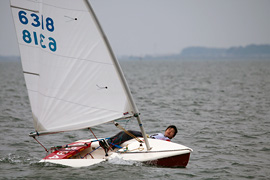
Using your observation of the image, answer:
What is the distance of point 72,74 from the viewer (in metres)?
7.86

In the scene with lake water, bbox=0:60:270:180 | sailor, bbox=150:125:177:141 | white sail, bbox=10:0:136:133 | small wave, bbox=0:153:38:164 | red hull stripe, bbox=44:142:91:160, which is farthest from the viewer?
sailor, bbox=150:125:177:141

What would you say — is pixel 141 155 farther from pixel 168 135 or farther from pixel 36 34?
pixel 36 34

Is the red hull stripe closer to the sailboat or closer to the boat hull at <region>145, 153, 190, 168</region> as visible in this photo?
the sailboat

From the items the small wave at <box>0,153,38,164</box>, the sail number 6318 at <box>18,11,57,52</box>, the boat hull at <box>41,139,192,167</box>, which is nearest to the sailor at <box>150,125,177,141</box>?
the boat hull at <box>41,139,192,167</box>

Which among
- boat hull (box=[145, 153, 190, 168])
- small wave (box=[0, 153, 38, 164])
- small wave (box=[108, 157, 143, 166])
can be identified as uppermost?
small wave (box=[0, 153, 38, 164])

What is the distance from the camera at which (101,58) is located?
303 inches

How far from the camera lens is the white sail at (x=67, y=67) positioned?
755cm

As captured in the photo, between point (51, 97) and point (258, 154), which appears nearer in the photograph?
point (51, 97)

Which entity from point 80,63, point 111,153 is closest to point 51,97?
point 80,63

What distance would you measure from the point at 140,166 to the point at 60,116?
1995 millimetres

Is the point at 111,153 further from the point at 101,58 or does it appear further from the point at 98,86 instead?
the point at 101,58

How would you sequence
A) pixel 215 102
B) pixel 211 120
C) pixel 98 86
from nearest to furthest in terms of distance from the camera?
pixel 98 86 → pixel 211 120 → pixel 215 102

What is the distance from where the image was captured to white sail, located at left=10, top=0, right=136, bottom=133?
7.55 m

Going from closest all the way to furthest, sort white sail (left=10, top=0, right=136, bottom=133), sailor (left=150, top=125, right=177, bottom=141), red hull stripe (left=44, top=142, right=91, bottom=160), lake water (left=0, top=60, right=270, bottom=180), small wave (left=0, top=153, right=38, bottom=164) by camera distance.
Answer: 1. white sail (left=10, top=0, right=136, bottom=133)
2. lake water (left=0, top=60, right=270, bottom=180)
3. red hull stripe (left=44, top=142, right=91, bottom=160)
4. small wave (left=0, top=153, right=38, bottom=164)
5. sailor (left=150, top=125, right=177, bottom=141)
